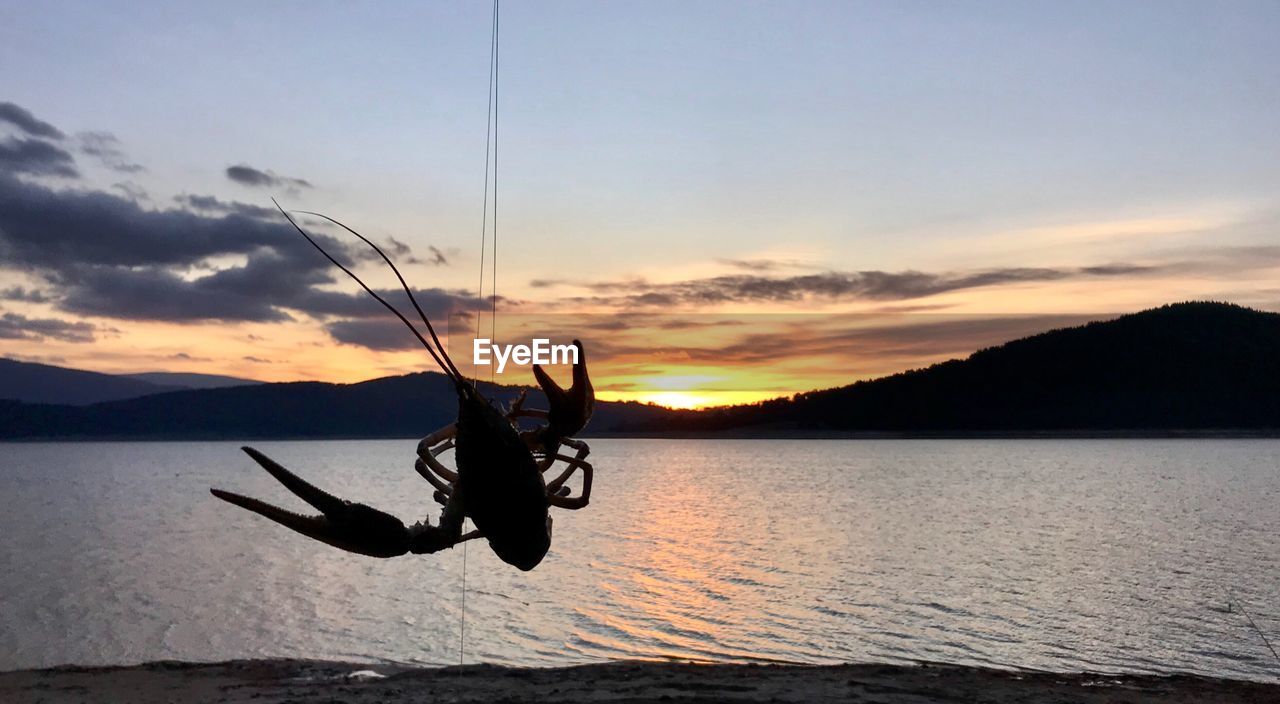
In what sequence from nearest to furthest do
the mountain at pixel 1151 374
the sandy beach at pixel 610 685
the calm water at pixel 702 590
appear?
the sandy beach at pixel 610 685 < the calm water at pixel 702 590 < the mountain at pixel 1151 374

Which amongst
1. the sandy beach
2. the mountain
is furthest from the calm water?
the mountain

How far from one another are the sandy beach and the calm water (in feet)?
12.2

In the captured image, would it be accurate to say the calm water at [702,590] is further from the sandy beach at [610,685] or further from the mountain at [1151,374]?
the mountain at [1151,374]

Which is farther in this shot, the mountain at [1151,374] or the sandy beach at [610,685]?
the mountain at [1151,374]

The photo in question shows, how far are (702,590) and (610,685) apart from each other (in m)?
18.2

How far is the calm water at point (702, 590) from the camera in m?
24.7

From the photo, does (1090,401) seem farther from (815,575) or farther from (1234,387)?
(815,575)

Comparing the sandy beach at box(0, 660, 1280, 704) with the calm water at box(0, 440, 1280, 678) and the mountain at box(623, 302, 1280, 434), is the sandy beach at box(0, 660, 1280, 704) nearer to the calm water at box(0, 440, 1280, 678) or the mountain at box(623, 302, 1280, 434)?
the calm water at box(0, 440, 1280, 678)

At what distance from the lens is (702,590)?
35.0 m

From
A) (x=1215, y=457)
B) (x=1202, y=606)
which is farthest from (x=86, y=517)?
(x=1215, y=457)

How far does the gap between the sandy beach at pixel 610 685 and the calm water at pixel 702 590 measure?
3.70 meters

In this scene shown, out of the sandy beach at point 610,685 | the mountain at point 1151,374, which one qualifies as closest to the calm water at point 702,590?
the sandy beach at point 610,685

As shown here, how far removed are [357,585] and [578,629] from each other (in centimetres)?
1370

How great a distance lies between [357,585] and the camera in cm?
3706
